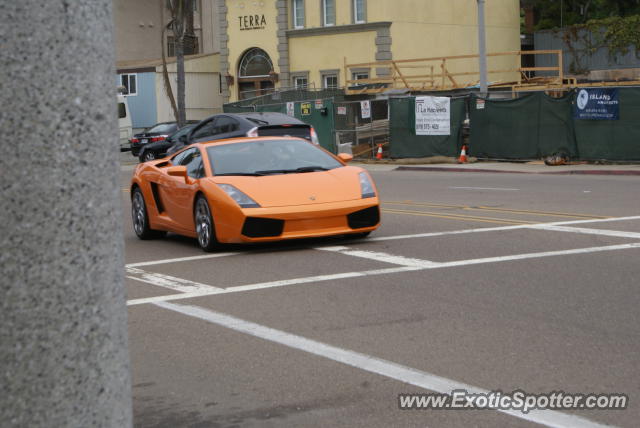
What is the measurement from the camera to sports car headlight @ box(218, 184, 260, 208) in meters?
11.9

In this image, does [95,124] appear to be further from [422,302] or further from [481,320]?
[422,302]

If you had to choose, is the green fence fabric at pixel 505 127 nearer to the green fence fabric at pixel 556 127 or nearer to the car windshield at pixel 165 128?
the green fence fabric at pixel 556 127

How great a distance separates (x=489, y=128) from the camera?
32344 millimetres

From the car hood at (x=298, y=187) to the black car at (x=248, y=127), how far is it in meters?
8.95

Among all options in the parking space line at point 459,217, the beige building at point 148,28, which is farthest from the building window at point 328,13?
the parking space line at point 459,217

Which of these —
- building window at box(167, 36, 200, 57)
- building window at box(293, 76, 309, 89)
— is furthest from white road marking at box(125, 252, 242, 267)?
building window at box(167, 36, 200, 57)

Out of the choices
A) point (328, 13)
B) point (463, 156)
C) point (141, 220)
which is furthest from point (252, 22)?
point (141, 220)

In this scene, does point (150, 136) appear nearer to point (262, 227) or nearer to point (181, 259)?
point (181, 259)

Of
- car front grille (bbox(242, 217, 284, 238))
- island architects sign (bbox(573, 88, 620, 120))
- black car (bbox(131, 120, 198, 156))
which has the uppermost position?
island architects sign (bbox(573, 88, 620, 120))

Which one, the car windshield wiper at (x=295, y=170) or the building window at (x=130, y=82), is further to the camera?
the building window at (x=130, y=82)

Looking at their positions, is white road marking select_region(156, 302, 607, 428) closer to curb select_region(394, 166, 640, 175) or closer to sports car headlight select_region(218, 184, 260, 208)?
→ sports car headlight select_region(218, 184, 260, 208)

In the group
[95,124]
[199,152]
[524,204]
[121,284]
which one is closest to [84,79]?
[95,124]

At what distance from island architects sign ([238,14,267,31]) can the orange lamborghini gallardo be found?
4292 centimetres

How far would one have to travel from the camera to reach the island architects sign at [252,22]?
5591cm
